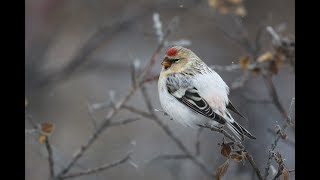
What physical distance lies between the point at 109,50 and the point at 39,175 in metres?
0.75

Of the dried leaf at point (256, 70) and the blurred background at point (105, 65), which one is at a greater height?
the dried leaf at point (256, 70)

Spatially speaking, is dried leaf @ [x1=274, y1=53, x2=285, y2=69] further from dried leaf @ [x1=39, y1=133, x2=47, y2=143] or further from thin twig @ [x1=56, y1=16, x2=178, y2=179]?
dried leaf @ [x1=39, y1=133, x2=47, y2=143]

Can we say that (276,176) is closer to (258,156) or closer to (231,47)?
(258,156)

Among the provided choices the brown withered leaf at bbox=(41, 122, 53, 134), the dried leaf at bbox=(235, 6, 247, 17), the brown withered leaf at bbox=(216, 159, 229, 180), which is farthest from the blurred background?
the brown withered leaf at bbox=(216, 159, 229, 180)

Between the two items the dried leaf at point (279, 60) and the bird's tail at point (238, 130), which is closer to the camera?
the bird's tail at point (238, 130)

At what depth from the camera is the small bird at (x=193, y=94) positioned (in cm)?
70

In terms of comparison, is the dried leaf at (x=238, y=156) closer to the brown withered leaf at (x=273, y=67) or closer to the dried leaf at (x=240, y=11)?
the brown withered leaf at (x=273, y=67)

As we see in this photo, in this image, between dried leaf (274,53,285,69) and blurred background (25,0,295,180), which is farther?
blurred background (25,0,295,180)

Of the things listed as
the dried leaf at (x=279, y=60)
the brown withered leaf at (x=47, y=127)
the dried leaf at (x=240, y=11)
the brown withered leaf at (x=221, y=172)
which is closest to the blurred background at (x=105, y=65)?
the dried leaf at (x=240, y=11)

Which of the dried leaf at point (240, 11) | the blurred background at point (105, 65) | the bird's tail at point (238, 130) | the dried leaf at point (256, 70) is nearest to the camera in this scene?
the bird's tail at point (238, 130)

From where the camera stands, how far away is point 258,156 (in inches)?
34.0

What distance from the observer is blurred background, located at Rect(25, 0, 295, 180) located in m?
1.32
